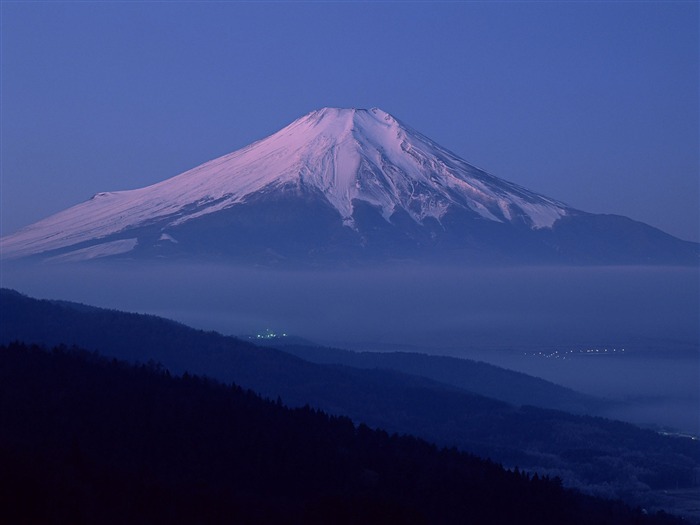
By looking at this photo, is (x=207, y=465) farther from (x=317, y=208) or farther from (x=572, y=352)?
(x=317, y=208)

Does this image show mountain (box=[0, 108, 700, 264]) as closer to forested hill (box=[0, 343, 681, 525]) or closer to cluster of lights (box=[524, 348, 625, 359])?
cluster of lights (box=[524, 348, 625, 359])

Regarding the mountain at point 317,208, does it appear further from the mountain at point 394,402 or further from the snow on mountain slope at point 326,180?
the mountain at point 394,402

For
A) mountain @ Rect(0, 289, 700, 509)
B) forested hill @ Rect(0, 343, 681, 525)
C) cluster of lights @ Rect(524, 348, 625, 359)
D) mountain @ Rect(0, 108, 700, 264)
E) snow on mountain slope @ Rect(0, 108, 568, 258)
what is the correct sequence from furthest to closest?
snow on mountain slope @ Rect(0, 108, 568, 258)
mountain @ Rect(0, 108, 700, 264)
cluster of lights @ Rect(524, 348, 625, 359)
mountain @ Rect(0, 289, 700, 509)
forested hill @ Rect(0, 343, 681, 525)

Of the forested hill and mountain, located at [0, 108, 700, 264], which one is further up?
mountain, located at [0, 108, 700, 264]

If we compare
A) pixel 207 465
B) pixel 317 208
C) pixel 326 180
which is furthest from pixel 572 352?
pixel 207 465

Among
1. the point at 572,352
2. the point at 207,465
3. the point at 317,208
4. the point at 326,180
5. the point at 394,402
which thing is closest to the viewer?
the point at 207,465

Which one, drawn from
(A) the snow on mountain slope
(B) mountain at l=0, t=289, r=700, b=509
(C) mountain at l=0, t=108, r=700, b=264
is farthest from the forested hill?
(A) the snow on mountain slope

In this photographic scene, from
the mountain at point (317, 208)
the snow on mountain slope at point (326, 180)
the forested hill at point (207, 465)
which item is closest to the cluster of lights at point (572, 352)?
the mountain at point (317, 208)

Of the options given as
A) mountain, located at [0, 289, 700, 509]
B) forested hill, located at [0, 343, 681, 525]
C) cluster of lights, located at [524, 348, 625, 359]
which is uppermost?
cluster of lights, located at [524, 348, 625, 359]
